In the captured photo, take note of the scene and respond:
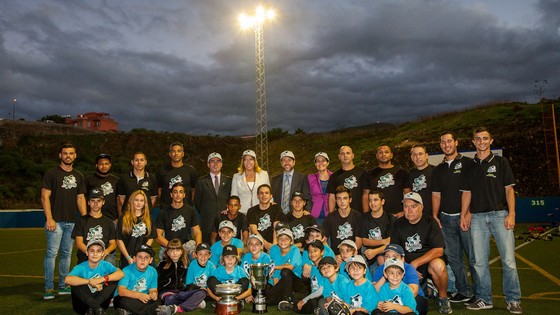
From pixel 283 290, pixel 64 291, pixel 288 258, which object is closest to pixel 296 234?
pixel 288 258

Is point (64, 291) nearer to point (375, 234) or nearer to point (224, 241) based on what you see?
point (224, 241)

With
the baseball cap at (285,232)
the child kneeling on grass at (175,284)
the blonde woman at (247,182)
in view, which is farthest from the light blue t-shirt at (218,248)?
the blonde woman at (247,182)

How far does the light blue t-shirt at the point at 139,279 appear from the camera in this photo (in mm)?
5770

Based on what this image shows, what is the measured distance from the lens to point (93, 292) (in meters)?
5.68

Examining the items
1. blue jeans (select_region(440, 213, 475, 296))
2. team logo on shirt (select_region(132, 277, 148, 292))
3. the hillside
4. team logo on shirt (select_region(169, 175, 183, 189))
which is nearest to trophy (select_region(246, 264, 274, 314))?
team logo on shirt (select_region(132, 277, 148, 292))

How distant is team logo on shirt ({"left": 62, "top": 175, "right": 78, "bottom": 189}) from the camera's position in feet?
22.9

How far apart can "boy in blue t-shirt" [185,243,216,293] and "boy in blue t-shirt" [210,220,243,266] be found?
23cm

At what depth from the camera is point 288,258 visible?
655 cm

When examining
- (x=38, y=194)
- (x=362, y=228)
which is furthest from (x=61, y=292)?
(x=38, y=194)

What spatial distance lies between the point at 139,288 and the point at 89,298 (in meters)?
0.60

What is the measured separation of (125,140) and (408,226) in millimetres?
61238

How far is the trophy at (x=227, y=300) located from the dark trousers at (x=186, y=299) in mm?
431

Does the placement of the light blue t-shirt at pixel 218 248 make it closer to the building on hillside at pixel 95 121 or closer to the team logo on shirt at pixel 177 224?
the team logo on shirt at pixel 177 224

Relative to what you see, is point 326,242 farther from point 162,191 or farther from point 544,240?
point 544,240
